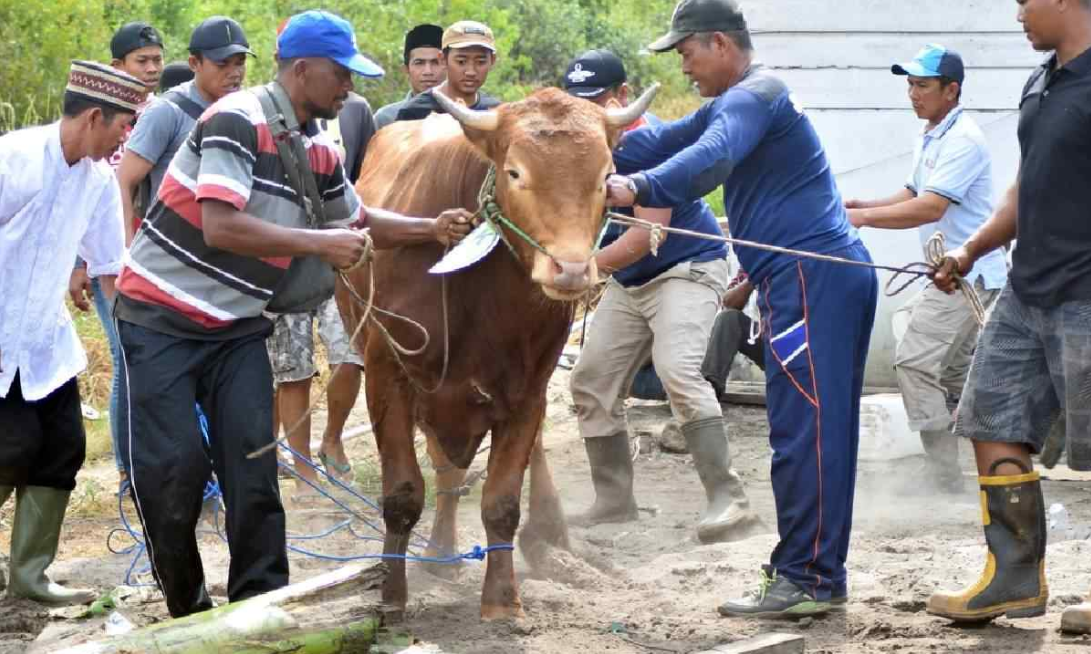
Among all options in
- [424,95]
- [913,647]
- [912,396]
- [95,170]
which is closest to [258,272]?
[95,170]

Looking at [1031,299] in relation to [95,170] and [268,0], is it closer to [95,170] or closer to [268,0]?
[95,170]

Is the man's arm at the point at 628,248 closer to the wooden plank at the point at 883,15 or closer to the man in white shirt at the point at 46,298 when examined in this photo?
the man in white shirt at the point at 46,298

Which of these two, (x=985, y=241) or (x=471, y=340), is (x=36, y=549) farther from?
(x=985, y=241)

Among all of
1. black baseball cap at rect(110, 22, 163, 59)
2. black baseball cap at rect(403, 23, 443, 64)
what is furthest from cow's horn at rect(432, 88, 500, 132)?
black baseball cap at rect(403, 23, 443, 64)

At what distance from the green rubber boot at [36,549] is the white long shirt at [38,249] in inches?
19.8

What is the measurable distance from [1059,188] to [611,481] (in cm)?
343

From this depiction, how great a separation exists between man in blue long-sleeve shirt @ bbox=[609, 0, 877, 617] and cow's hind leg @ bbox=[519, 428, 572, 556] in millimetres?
1297

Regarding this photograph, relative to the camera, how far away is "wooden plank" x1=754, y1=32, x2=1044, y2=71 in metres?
10.7

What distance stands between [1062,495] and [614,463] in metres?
2.43

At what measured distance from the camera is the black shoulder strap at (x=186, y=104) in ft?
25.8

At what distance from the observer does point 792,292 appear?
601 centimetres

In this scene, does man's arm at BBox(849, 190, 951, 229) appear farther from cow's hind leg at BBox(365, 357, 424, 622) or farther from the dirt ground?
cow's hind leg at BBox(365, 357, 424, 622)

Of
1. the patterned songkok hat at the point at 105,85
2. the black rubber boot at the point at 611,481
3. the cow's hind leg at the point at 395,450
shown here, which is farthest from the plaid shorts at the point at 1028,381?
the patterned songkok hat at the point at 105,85

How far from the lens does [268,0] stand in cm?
1898
